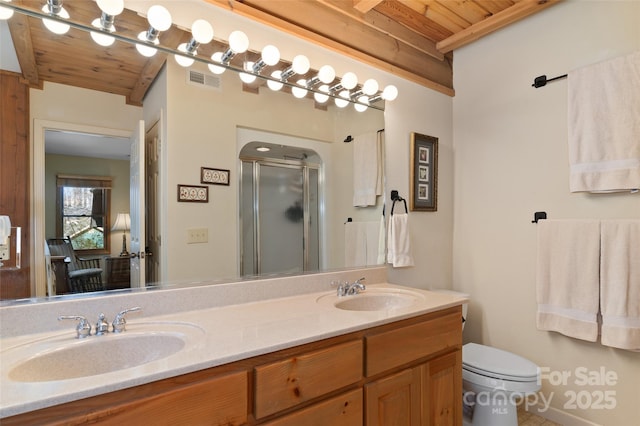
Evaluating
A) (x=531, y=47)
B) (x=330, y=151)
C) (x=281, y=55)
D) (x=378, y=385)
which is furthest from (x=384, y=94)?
(x=378, y=385)

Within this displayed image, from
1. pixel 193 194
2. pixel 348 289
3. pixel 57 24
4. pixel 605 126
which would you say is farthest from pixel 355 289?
pixel 57 24

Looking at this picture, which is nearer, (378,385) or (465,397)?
(378,385)

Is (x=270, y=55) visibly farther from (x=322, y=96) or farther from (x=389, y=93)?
(x=389, y=93)

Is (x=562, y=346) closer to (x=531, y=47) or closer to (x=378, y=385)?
(x=378, y=385)

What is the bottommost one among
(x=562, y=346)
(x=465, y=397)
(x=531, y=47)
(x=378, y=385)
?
(x=465, y=397)

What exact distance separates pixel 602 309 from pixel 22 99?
8.99ft

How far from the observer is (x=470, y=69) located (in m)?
2.42

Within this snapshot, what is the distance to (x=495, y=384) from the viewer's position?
5.50ft

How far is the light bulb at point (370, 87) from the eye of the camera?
2.02 metres

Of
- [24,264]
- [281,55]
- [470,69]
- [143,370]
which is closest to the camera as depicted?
[143,370]

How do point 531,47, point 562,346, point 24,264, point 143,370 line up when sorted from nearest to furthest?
point 143,370 → point 24,264 → point 562,346 → point 531,47

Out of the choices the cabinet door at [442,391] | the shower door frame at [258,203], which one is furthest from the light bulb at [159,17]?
the cabinet door at [442,391]

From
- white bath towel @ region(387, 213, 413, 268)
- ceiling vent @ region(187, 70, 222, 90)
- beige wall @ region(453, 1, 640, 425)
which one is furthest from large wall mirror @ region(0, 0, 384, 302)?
beige wall @ region(453, 1, 640, 425)

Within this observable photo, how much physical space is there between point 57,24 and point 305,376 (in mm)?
1537
